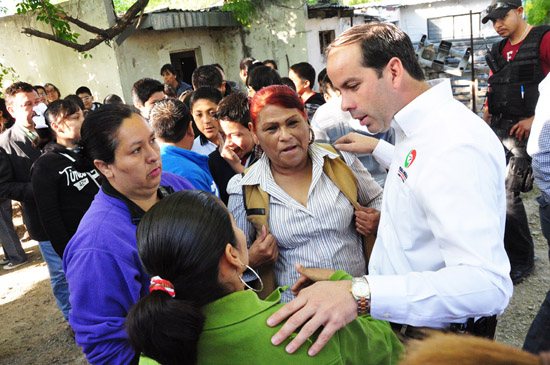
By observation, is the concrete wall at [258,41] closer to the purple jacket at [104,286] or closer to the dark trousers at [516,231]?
the dark trousers at [516,231]

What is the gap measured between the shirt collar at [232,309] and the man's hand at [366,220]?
0.98 meters

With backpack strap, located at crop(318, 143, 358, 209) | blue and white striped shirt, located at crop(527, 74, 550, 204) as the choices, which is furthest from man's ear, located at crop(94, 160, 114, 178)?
blue and white striped shirt, located at crop(527, 74, 550, 204)

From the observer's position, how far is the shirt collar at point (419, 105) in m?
1.46

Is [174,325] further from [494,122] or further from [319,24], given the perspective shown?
[319,24]

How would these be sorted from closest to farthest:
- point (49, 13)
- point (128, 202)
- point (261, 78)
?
1. point (128, 202)
2. point (261, 78)
3. point (49, 13)

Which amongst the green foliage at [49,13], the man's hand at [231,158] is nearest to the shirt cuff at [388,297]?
the man's hand at [231,158]

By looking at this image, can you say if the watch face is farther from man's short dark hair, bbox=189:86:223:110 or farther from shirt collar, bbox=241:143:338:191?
man's short dark hair, bbox=189:86:223:110

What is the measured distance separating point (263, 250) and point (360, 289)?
793mm

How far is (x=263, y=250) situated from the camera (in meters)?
1.97

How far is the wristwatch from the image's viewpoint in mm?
1223

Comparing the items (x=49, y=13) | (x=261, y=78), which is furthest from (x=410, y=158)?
(x=49, y=13)

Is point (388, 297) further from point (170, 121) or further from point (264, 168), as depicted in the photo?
point (170, 121)

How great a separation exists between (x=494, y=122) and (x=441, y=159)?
11.5 ft

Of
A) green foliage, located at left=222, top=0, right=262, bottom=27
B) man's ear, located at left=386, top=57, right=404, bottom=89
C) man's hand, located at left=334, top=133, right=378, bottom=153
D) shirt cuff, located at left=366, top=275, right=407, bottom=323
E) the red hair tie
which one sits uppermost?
green foliage, located at left=222, top=0, right=262, bottom=27
